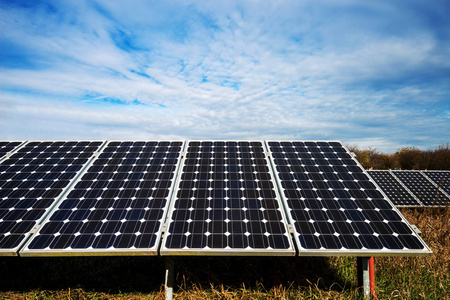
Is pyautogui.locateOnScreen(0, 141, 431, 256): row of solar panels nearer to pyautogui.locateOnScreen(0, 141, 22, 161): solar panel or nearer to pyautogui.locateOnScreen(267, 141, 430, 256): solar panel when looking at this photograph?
pyautogui.locateOnScreen(267, 141, 430, 256): solar panel

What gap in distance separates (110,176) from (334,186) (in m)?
7.90

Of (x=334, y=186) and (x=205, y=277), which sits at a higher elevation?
(x=334, y=186)

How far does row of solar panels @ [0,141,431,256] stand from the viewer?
19.1 feet

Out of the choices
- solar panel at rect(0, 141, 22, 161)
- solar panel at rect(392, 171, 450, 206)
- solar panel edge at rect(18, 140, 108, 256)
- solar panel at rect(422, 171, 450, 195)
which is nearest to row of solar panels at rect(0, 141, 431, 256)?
solar panel edge at rect(18, 140, 108, 256)

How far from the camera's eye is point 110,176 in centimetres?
812

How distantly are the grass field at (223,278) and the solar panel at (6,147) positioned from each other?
14.6 feet

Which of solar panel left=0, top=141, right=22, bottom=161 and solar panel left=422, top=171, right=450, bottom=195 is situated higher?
solar panel left=0, top=141, right=22, bottom=161

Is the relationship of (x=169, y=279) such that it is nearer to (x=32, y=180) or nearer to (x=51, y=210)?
(x=51, y=210)

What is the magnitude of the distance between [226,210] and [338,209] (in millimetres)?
3423

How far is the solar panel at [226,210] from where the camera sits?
5.73 meters

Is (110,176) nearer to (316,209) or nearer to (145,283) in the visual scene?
(145,283)

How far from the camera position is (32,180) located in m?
8.05

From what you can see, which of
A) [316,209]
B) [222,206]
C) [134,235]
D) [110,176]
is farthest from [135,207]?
[316,209]

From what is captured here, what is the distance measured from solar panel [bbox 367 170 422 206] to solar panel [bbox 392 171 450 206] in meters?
0.44
